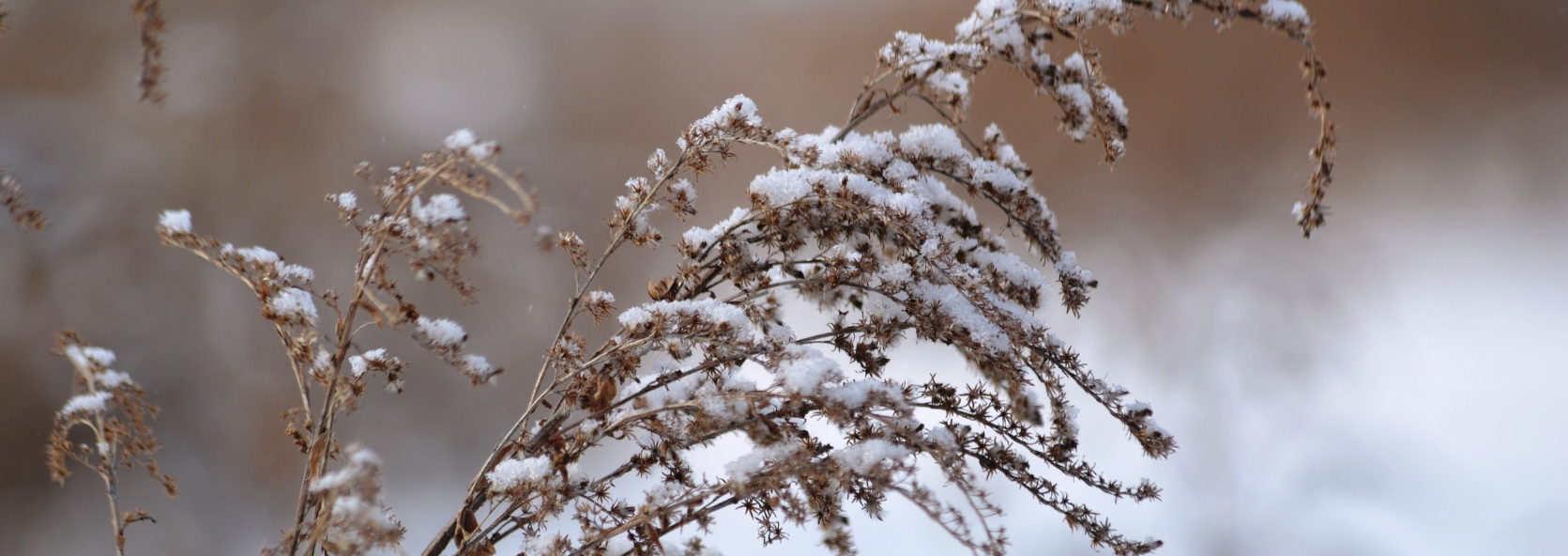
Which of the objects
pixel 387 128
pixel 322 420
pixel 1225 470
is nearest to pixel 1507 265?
pixel 1225 470

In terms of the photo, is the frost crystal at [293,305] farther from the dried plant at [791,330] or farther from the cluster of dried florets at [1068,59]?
the cluster of dried florets at [1068,59]

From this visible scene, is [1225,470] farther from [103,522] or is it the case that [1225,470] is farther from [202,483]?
[103,522]

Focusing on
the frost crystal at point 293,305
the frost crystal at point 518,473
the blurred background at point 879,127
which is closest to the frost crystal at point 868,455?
the frost crystal at point 518,473

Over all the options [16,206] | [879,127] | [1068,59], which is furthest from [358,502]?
[879,127]

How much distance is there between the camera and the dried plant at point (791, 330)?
37 centimetres

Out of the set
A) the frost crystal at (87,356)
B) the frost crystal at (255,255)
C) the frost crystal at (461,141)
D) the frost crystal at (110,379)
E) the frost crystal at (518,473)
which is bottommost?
the frost crystal at (518,473)

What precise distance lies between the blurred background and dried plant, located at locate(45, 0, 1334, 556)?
0.69 m

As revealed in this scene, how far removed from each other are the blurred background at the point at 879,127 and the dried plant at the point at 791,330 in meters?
0.69

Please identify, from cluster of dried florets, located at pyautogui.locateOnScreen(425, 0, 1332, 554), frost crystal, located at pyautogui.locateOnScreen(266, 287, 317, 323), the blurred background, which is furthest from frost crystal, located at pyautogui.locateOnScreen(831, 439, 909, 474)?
the blurred background

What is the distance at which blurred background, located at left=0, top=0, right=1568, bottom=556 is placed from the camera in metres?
0.97

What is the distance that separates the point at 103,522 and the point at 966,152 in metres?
1.31

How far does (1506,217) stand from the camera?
968 mm

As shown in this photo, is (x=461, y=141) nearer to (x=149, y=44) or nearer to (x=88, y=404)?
(x=149, y=44)

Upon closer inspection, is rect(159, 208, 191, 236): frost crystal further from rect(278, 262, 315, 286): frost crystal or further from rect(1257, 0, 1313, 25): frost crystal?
rect(1257, 0, 1313, 25): frost crystal
